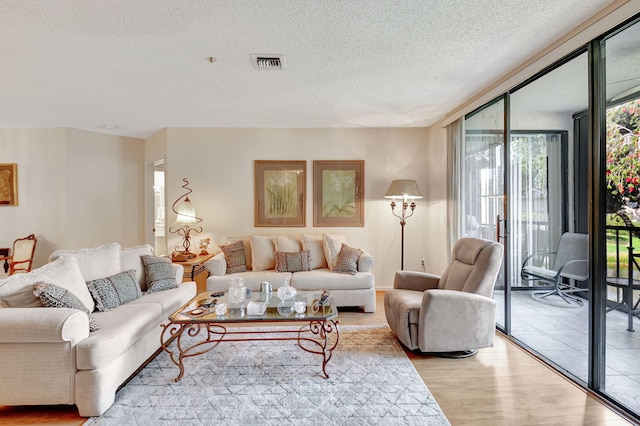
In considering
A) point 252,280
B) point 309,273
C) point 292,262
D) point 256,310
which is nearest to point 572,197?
point 309,273

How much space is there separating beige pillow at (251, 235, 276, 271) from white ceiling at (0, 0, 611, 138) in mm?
1801

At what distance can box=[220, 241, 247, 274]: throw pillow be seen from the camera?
4.19 m

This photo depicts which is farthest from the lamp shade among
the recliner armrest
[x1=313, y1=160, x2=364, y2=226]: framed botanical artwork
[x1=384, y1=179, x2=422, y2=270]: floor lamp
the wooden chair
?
the wooden chair

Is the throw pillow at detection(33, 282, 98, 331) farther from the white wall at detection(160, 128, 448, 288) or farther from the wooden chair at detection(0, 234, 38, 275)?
the wooden chair at detection(0, 234, 38, 275)

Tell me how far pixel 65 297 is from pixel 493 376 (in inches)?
128

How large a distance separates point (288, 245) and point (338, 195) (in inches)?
46.9

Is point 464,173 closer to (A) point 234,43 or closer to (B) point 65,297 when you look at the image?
(A) point 234,43

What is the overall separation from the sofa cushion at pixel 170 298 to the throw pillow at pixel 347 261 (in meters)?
1.81

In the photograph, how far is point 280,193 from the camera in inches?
196

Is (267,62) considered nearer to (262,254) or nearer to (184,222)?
(262,254)

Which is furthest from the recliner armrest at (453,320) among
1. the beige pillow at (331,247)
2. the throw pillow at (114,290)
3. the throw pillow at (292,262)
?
the throw pillow at (114,290)

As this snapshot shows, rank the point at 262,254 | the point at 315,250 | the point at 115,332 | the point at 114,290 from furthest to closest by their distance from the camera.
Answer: the point at 315,250 < the point at 262,254 < the point at 114,290 < the point at 115,332

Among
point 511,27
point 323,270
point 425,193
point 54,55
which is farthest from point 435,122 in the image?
point 54,55

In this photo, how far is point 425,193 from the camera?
16.5 ft
